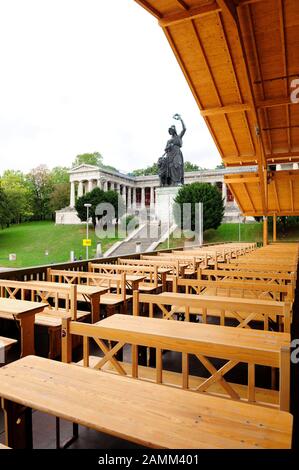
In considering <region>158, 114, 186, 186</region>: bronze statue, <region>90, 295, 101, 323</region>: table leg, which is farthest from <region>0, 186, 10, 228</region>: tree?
<region>90, 295, 101, 323</region>: table leg

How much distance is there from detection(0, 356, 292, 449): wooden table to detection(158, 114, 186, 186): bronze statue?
33.1 m

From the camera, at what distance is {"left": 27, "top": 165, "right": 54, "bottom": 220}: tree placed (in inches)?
2447

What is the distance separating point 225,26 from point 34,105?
75799mm

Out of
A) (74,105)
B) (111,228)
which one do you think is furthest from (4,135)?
(111,228)

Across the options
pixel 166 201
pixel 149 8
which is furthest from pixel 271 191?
pixel 166 201

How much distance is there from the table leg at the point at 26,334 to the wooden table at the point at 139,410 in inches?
63.8

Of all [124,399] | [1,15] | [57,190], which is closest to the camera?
[124,399]

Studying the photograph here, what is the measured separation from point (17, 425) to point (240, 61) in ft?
28.4

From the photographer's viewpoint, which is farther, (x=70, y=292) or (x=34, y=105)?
(x=34, y=105)

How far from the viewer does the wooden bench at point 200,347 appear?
5.97 feet
